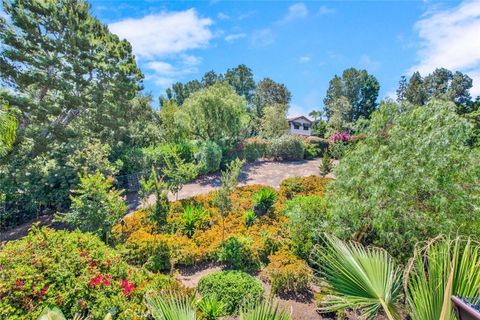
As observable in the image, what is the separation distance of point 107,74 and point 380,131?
17.6 metres

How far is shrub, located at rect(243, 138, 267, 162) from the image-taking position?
22500 millimetres

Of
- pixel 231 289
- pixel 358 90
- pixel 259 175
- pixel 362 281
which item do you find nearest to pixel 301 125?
pixel 358 90

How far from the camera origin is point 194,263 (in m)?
9.00

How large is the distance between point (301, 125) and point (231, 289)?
40.2 meters

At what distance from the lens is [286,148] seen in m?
23.2

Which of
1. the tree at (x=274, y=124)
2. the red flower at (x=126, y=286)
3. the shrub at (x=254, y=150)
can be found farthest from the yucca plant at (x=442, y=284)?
the tree at (x=274, y=124)

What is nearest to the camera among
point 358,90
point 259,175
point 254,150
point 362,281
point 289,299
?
point 362,281

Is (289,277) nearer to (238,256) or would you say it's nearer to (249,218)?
(238,256)

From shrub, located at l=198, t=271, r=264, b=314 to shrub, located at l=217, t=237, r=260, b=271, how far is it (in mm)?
1389

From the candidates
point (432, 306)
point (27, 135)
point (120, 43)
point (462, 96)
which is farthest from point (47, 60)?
point (462, 96)

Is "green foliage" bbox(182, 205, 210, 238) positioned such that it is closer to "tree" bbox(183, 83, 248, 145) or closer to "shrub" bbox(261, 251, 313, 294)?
"shrub" bbox(261, 251, 313, 294)

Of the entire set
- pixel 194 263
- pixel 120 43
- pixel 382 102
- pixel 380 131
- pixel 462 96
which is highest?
pixel 120 43

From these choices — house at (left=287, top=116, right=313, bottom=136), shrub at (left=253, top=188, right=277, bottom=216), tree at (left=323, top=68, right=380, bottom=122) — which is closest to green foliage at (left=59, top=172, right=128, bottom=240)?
shrub at (left=253, top=188, right=277, bottom=216)

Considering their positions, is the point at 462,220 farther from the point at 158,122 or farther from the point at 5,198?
the point at 158,122
